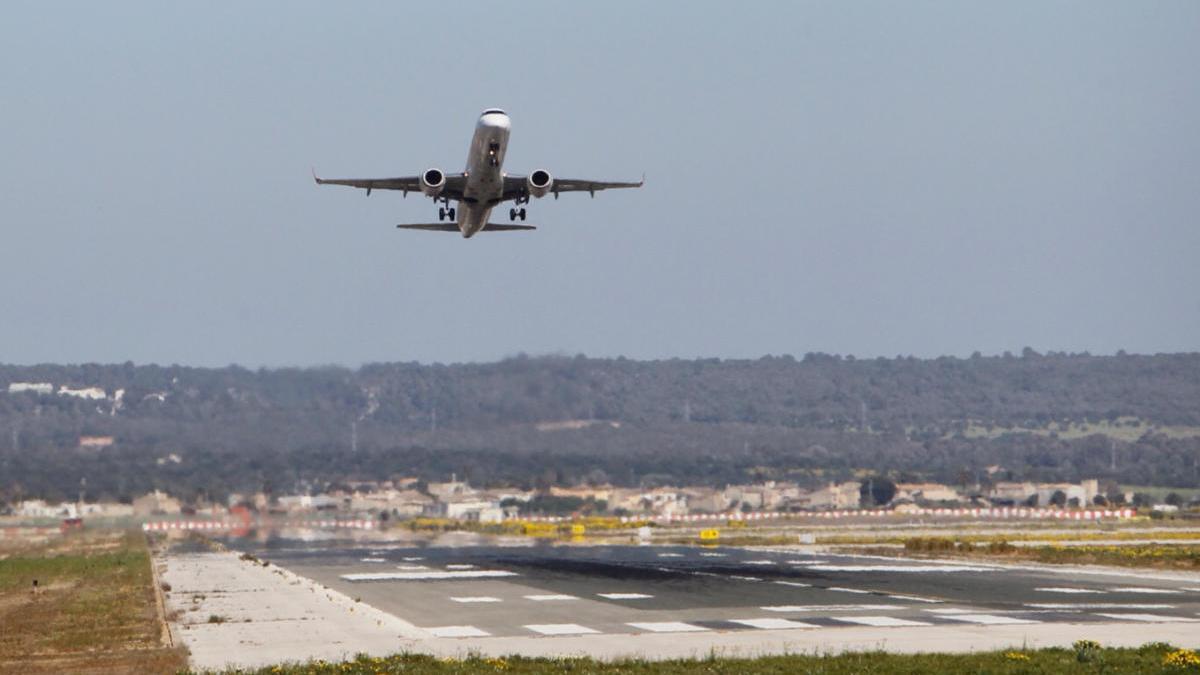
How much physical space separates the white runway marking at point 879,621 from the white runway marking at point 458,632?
849cm

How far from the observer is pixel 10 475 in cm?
9356

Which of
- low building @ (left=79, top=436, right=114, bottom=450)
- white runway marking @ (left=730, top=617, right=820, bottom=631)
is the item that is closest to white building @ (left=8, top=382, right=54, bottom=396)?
low building @ (left=79, top=436, right=114, bottom=450)

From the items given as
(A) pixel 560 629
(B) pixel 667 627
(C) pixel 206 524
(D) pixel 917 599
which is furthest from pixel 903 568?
(C) pixel 206 524

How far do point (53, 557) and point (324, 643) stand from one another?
170 ft

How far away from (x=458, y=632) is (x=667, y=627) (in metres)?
4.73

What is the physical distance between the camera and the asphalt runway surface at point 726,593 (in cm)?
3691

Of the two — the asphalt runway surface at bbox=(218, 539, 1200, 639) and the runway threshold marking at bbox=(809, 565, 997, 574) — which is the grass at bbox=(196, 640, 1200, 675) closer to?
the asphalt runway surface at bbox=(218, 539, 1200, 639)

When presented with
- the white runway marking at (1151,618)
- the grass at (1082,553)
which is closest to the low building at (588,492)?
the grass at (1082,553)

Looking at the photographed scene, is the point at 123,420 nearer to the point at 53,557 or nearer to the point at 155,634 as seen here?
the point at 53,557

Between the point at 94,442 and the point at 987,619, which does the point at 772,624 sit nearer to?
the point at 987,619

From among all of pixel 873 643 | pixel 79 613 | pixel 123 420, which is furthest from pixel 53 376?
pixel 873 643

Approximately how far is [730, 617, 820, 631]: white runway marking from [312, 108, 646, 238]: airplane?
20.7 meters

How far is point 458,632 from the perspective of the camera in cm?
3538

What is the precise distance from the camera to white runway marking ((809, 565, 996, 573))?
57.9 metres
